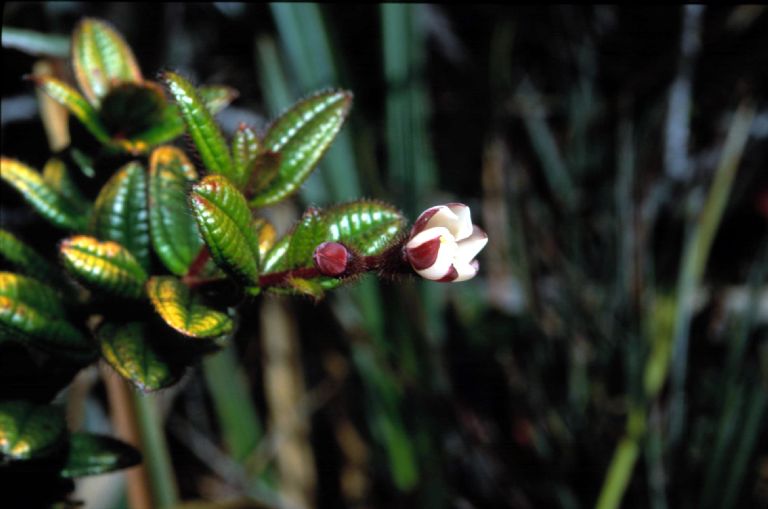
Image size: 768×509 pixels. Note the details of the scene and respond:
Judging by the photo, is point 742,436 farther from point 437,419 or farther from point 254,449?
point 254,449

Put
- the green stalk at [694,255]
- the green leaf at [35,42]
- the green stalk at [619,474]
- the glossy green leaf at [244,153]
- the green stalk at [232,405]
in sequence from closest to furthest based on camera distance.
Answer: the glossy green leaf at [244,153]
the green leaf at [35,42]
the green stalk at [619,474]
the green stalk at [694,255]
the green stalk at [232,405]

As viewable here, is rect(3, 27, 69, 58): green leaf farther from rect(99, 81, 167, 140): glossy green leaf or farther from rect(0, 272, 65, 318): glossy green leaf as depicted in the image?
rect(0, 272, 65, 318): glossy green leaf

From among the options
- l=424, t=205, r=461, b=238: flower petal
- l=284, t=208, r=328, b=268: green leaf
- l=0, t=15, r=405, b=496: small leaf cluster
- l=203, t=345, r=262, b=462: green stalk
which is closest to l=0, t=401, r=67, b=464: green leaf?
l=0, t=15, r=405, b=496: small leaf cluster

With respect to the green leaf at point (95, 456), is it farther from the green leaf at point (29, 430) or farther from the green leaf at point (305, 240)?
the green leaf at point (305, 240)

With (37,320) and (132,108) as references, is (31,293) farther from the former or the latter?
(132,108)

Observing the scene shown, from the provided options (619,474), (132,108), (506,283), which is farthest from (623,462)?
(132,108)

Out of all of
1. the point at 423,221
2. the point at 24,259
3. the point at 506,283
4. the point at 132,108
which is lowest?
the point at 423,221

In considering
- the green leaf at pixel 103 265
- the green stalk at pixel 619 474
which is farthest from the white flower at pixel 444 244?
the green stalk at pixel 619 474
